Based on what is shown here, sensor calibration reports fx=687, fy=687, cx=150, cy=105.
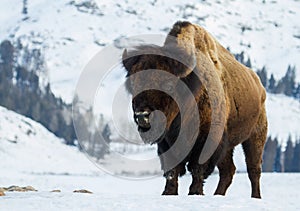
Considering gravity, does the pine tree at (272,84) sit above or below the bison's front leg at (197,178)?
below

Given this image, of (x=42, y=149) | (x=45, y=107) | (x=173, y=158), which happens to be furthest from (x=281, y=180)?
(x=45, y=107)

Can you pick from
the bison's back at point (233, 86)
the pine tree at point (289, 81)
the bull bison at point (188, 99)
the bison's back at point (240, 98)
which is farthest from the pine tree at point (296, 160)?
the bull bison at point (188, 99)

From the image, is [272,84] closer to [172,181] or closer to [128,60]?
[172,181]

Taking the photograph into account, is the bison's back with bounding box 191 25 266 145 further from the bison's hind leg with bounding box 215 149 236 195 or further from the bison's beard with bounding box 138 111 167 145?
the bison's beard with bounding box 138 111 167 145

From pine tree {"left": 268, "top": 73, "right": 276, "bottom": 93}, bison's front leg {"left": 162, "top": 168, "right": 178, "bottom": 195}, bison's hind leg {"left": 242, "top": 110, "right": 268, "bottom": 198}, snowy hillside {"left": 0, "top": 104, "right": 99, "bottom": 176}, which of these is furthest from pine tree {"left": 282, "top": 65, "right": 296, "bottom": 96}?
bison's front leg {"left": 162, "top": 168, "right": 178, "bottom": 195}

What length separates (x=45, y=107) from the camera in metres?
110

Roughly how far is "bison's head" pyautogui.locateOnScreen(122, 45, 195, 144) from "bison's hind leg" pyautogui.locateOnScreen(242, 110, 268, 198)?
13.2ft

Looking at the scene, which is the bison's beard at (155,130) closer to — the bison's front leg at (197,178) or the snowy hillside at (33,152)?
the bison's front leg at (197,178)

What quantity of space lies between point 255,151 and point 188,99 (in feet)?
13.2

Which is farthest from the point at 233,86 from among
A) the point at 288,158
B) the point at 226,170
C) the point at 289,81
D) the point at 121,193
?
the point at 289,81

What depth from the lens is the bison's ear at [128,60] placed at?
935 centimetres

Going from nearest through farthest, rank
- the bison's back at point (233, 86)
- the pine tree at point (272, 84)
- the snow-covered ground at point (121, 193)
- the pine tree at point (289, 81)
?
1. the snow-covered ground at point (121, 193)
2. the bison's back at point (233, 86)
3. the pine tree at point (272, 84)
4. the pine tree at point (289, 81)

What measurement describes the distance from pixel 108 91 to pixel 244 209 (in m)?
169

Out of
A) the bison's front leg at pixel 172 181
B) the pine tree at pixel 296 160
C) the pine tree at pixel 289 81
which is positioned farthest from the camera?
the pine tree at pixel 289 81
